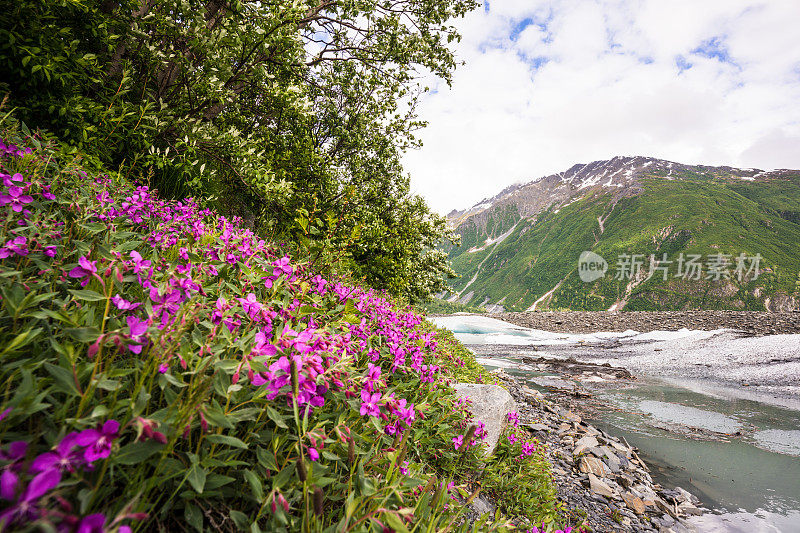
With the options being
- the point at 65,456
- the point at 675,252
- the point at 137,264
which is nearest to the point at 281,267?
the point at 137,264

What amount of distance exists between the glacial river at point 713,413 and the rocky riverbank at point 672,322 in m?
4.41

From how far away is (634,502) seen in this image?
7719mm

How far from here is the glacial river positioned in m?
9.47

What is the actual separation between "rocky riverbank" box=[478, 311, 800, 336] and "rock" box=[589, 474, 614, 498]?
41943 millimetres

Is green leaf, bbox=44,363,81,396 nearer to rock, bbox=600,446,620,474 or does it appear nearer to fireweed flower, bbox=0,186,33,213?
fireweed flower, bbox=0,186,33,213

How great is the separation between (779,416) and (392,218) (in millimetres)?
23324

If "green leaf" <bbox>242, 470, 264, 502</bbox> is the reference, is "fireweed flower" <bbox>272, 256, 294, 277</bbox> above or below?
above

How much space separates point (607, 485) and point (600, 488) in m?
0.44

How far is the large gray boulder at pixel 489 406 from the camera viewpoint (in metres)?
5.55

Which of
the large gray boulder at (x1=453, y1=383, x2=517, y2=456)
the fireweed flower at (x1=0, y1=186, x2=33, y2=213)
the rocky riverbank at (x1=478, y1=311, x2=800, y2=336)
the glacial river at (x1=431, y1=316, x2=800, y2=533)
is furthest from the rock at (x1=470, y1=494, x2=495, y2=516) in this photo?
the rocky riverbank at (x1=478, y1=311, x2=800, y2=336)

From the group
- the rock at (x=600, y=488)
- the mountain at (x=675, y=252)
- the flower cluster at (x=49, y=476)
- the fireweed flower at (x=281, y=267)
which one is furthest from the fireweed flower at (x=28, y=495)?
the mountain at (x=675, y=252)

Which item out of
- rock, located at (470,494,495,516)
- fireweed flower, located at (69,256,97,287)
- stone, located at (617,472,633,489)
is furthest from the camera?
stone, located at (617,472,633,489)

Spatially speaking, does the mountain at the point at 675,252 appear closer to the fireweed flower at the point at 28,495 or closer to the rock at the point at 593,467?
the rock at the point at 593,467

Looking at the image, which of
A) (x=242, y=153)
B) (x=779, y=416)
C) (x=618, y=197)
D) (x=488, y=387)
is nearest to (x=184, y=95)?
(x=242, y=153)
